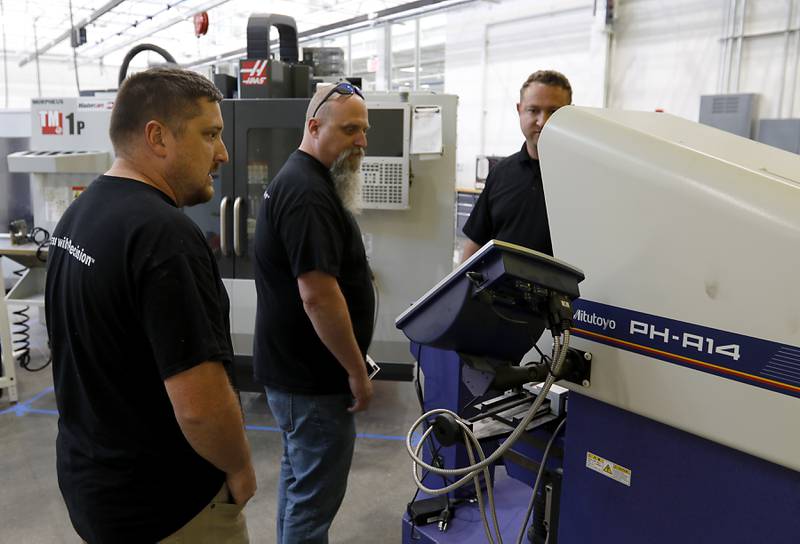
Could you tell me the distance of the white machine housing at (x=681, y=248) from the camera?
80 cm

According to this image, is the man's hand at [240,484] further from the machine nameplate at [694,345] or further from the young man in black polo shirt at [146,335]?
the machine nameplate at [694,345]

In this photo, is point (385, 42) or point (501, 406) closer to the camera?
point (501, 406)

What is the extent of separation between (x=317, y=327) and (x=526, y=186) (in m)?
0.92

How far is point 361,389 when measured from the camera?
1.68 metres

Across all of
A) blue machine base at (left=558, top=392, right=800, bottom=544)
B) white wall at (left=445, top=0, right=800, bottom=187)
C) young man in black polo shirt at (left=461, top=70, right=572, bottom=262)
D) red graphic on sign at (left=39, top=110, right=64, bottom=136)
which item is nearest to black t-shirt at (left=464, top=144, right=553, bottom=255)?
young man in black polo shirt at (left=461, top=70, right=572, bottom=262)

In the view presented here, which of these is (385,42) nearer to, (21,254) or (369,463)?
(21,254)

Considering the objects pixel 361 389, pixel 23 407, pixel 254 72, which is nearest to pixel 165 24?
pixel 254 72

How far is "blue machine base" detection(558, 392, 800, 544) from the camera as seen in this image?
0.82 meters

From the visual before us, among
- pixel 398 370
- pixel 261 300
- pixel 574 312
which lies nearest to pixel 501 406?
pixel 574 312

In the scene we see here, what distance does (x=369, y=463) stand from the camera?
9.56 ft

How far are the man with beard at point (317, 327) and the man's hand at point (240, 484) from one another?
1.48ft

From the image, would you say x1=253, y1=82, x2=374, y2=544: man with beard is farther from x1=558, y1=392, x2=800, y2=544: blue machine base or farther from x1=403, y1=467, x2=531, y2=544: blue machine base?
x1=558, y1=392, x2=800, y2=544: blue machine base

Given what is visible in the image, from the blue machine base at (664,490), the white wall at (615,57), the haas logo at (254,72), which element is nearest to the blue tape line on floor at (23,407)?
the haas logo at (254,72)

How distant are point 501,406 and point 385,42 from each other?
8760mm
